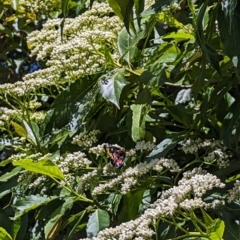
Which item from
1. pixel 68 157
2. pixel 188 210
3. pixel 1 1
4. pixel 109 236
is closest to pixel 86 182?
pixel 68 157

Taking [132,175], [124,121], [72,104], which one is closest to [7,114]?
[72,104]

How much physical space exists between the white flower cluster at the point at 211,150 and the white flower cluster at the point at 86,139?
0.28 metres

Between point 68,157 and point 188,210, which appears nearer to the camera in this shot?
point 188,210

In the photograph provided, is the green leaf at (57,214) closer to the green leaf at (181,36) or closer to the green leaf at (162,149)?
the green leaf at (162,149)

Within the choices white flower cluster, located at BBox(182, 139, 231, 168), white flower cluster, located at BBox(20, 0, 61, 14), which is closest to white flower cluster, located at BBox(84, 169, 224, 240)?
white flower cluster, located at BBox(182, 139, 231, 168)

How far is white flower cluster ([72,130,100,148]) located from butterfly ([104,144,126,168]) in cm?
13

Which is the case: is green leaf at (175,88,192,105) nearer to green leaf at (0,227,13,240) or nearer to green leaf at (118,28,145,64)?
green leaf at (118,28,145,64)

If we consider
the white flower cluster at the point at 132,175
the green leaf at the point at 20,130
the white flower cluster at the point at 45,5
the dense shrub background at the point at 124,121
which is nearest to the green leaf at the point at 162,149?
the dense shrub background at the point at 124,121

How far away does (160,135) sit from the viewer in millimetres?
1892

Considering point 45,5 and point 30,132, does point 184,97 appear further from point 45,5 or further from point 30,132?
point 45,5

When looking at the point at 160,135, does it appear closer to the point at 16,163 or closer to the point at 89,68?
the point at 89,68

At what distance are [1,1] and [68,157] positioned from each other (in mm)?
1419

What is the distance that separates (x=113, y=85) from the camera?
1.66 meters

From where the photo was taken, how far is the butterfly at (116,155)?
1.57 m
